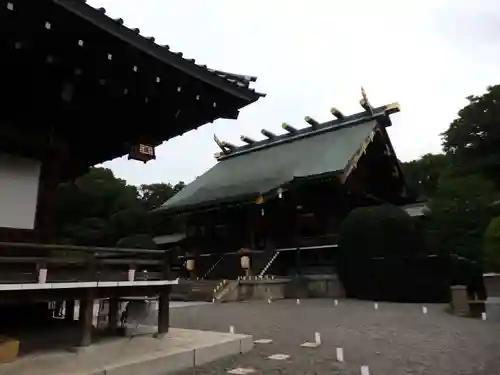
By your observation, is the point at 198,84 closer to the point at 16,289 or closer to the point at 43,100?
the point at 43,100

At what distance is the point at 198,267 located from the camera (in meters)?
20.9

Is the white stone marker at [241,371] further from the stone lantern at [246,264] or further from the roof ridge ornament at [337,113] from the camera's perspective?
the roof ridge ornament at [337,113]

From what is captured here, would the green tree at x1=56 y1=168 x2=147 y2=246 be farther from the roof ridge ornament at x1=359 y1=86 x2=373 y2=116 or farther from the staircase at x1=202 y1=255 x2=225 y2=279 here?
the roof ridge ornament at x1=359 y1=86 x2=373 y2=116

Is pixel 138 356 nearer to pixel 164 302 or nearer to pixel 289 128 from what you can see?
pixel 164 302

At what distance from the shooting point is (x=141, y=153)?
750 cm

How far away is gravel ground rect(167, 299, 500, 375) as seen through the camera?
5836 millimetres

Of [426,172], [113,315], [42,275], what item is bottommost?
[113,315]

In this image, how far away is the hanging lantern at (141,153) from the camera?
748 cm

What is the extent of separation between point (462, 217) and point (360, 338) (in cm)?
839

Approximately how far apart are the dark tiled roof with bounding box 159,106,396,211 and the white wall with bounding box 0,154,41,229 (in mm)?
12190

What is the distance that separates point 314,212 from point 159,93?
1418 centimetres

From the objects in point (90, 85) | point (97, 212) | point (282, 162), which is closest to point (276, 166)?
point (282, 162)

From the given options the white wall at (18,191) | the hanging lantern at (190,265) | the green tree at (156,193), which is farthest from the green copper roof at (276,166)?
the green tree at (156,193)

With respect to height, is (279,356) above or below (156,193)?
below
